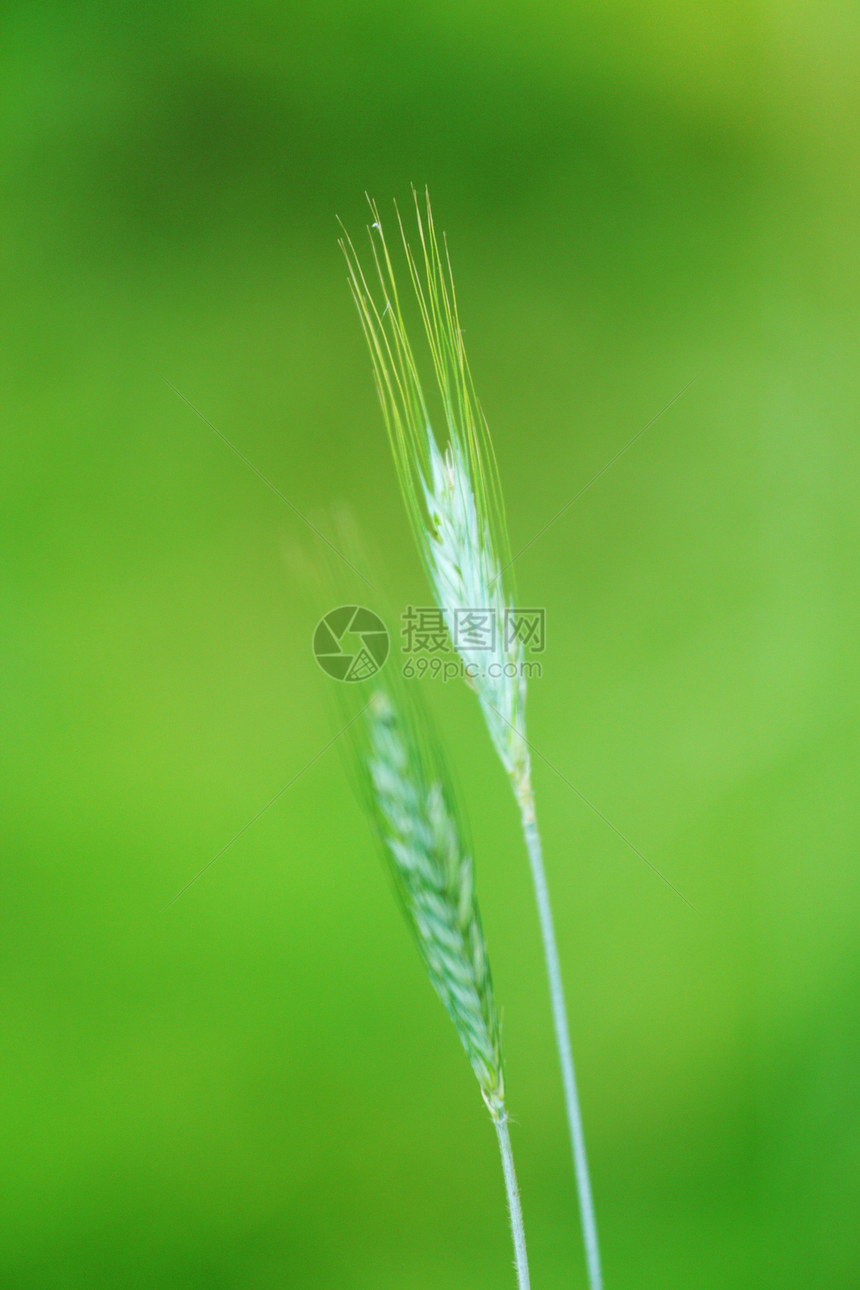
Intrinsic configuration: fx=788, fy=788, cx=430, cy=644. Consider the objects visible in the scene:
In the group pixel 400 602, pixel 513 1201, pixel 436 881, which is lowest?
pixel 513 1201

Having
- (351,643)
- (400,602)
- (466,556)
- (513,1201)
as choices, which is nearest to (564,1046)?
(513,1201)

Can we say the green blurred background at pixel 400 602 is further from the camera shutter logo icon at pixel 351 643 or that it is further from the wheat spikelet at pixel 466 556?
the wheat spikelet at pixel 466 556

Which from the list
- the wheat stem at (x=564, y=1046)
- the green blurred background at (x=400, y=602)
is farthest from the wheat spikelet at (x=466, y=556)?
the green blurred background at (x=400, y=602)

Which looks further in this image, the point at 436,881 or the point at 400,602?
the point at 400,602

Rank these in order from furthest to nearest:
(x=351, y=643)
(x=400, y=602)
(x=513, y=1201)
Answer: (x=400, y=602) < (x=351, y=643) < (x=513, y=1201)

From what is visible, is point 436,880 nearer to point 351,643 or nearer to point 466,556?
point 466,556

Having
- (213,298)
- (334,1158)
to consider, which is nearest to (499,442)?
(213,298)
